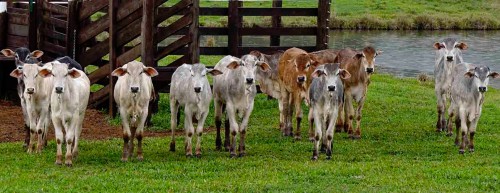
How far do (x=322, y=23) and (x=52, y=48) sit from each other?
6.03 m

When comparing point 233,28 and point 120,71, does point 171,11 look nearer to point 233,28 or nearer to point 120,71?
point 233,28

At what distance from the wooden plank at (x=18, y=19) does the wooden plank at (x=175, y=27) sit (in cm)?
386

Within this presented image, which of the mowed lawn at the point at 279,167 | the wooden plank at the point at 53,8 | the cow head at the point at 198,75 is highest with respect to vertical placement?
the wooden plank at the point at 53,8

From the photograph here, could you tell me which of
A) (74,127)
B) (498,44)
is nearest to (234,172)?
(74,127)

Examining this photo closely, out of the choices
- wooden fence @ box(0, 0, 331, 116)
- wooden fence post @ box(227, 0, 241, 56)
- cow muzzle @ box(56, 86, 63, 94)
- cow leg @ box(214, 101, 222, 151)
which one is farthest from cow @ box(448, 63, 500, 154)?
cow muzzle @ box(56, 86, 63, 94)

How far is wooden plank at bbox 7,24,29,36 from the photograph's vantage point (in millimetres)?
21812

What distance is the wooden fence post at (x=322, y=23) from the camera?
2130 cm

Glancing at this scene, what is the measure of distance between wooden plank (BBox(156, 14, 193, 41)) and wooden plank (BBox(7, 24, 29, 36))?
4071mm

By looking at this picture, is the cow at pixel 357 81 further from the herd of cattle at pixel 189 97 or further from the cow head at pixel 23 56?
the cow head at pixel 23 56

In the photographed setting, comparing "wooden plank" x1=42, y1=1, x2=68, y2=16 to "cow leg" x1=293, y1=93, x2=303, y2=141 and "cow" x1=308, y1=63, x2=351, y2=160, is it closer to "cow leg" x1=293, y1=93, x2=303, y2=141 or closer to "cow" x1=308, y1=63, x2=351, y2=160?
"cow leg" x1=293, y1=93, x2=303, y2=141

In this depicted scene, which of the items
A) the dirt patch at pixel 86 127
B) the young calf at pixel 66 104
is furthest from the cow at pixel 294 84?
the young calf at pixel 66 104

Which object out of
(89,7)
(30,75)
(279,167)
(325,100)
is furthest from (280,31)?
(279,167)

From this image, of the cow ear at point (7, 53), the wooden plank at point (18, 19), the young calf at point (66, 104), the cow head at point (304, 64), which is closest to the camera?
the young calf at point (66, 104)

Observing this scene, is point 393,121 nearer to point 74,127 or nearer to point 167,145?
point 167,145
